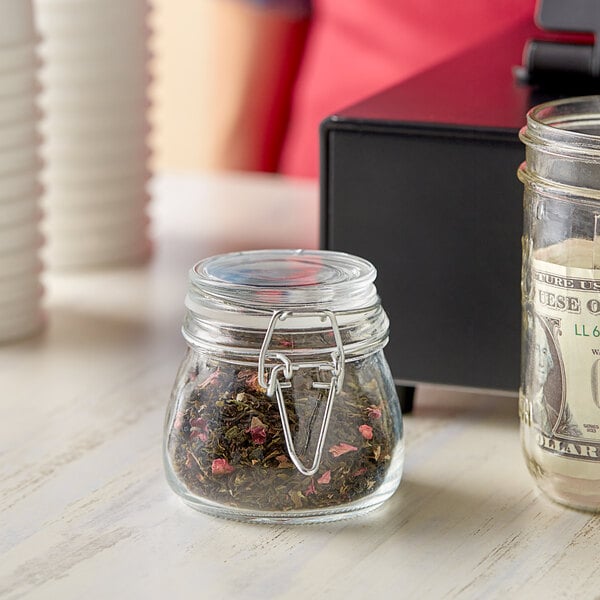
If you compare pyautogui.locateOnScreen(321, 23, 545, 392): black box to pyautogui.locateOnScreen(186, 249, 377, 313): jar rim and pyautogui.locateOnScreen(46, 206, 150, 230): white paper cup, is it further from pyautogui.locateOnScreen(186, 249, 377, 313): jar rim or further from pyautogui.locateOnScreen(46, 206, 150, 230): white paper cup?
pyautogui.locateOnScreen(46, 206, 150, 230): white paper cup

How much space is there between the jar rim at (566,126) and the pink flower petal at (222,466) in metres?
0.21

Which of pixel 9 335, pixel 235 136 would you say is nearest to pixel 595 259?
pixel 9 335

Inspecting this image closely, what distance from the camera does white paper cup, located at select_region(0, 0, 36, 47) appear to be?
82 cm

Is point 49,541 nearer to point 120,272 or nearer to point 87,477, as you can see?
point 87,477

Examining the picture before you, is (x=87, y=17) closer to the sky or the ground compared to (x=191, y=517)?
closer to the sky

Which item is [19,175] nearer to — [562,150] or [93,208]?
[93,208]

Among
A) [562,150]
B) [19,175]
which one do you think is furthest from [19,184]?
[562,150]

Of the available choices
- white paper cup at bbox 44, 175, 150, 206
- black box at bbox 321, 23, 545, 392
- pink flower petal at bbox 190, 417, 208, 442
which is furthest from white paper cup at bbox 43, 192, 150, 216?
pink flower petal at bbox 190, 417, 208, 442

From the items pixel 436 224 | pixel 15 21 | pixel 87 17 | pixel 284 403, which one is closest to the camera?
pixel 284 403

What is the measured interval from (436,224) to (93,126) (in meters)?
0.40

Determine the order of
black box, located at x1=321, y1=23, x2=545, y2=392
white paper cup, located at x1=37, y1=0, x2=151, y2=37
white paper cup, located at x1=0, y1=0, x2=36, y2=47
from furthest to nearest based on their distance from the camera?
white paper cup, located at x1=37, y1=0, x2=151, y2=37, white paper cup, located at x1=0, y1=0, x2=36, y2=47, black box, located at x1=321, y1=23, x2=545, y2=392

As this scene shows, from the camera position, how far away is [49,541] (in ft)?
1.90

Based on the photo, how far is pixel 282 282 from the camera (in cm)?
59

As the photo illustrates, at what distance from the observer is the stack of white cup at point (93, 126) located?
38.9 inches
